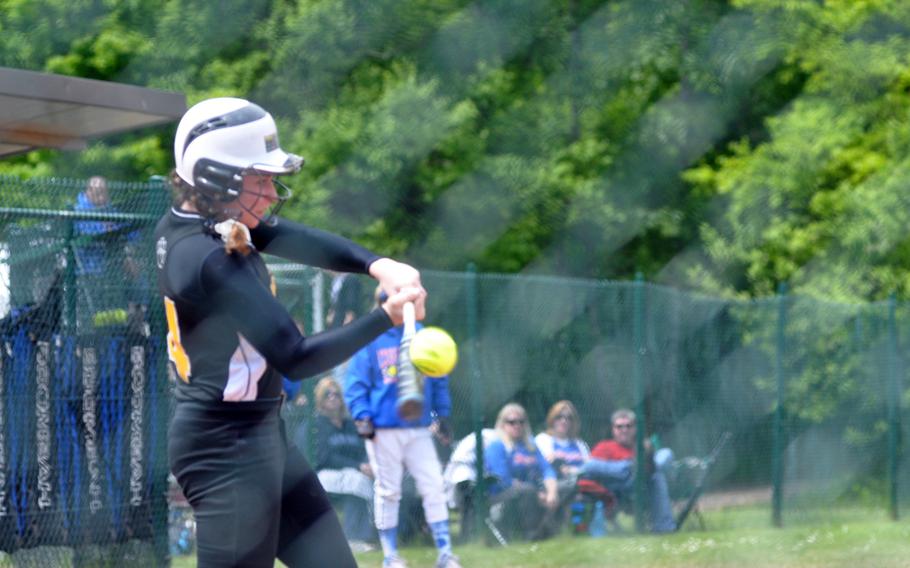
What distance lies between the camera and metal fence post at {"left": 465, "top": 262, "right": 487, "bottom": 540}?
27.3 ft

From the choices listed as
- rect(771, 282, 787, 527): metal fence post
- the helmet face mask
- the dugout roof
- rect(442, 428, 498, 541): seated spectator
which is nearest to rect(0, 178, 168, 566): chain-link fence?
the dugout roof

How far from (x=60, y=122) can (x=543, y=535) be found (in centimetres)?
440

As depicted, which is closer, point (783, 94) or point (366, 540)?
point (366, 540)

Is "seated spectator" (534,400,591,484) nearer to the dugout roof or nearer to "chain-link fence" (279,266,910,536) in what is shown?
"chain-link fence" (279,266,910,536)

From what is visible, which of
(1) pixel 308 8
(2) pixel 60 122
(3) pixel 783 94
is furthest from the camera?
(3) pixel 783 94

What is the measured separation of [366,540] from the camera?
816 cm

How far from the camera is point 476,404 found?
8.41 metres

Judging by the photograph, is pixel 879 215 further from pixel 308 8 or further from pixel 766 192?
pixel 308 8

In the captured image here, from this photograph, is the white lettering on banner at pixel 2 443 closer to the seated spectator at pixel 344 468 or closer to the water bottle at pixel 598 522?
the seated spectator at pixel 344 468

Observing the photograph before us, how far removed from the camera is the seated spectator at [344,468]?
8.07 metres

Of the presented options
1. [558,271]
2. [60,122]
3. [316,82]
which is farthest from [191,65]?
[60,122]

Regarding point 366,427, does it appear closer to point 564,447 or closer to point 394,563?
point 394,563

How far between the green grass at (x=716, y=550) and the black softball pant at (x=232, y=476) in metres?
3.65

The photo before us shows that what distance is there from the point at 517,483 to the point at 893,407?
12.1 feet
